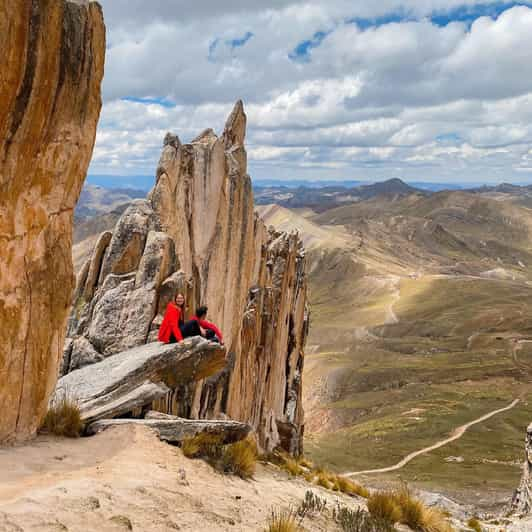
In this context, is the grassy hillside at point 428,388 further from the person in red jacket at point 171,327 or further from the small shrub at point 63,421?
the small shrub at point 63,421

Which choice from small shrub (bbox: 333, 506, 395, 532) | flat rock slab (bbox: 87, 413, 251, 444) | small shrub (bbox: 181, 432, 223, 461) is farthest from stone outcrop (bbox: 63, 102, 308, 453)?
small shrub (bbox: 333, 506, 395, 532)

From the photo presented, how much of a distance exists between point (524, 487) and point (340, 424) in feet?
200

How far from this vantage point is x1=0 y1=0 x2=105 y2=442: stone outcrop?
11.4m

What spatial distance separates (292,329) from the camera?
51000mm

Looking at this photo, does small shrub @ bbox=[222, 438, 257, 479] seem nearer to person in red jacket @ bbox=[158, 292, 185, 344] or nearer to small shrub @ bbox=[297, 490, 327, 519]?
small shrub @ bbox=[297, 490, 327, 519]

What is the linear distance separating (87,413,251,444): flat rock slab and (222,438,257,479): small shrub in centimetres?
44

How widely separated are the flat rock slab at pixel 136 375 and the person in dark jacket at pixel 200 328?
2.31 ft

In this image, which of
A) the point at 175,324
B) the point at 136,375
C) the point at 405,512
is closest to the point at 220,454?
the point at 136,375

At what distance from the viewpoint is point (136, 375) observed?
15414 millimetres

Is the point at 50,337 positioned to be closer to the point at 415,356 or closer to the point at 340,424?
the point at 340,424

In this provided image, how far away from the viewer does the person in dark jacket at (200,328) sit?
17.8m

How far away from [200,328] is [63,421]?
5898mm

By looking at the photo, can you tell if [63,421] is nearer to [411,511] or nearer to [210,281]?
[411,511]

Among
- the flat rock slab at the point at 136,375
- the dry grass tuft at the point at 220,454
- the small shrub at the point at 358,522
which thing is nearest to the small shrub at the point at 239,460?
the dry grass tuft at the point at 220,454
